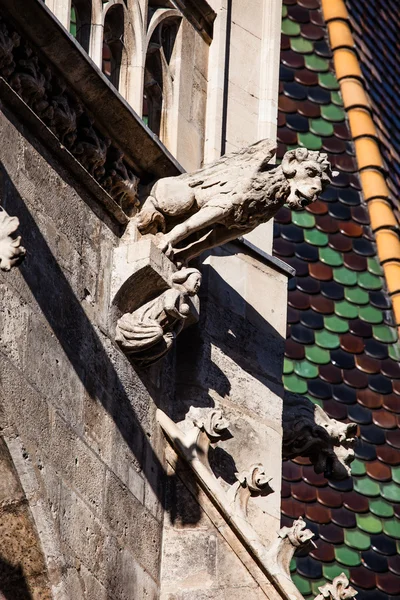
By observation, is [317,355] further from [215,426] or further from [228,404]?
[215,426]

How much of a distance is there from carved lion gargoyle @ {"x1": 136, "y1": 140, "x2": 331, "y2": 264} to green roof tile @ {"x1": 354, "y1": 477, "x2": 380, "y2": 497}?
200 inches

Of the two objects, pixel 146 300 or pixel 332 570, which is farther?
pixel 332 570

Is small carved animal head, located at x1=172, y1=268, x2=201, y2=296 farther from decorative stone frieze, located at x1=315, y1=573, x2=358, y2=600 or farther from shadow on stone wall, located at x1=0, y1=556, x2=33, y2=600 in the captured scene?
shadow on stone wall, located at x1=0, y1=556, x2=33, y2=600

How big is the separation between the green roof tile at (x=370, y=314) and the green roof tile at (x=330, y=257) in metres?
0.33

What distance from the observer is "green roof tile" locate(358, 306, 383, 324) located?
15.4 meters

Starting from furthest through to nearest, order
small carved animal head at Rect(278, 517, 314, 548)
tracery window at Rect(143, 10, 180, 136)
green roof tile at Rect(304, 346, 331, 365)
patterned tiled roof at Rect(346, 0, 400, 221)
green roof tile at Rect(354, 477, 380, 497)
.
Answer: patterned tiled roof at Rect(346, 0, 400, 221) < green roof tile at Rect(304, 346, 331, 365) < green roof tile at Rect(354, 477, 380, 497) < tracery window at Rect(143, 10, 180, 136) < small carved animal head at Rect(278, 517, 314, 548)

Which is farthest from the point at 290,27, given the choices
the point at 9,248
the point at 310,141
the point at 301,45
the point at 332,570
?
the point at 9,248

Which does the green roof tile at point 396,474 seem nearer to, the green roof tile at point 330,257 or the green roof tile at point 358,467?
the green roof tile at point 358,467

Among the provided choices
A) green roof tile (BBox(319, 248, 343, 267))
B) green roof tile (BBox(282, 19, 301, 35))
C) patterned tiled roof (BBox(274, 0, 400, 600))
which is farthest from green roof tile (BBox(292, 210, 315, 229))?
green roof tile (BBox(282, 19, 301, 35))

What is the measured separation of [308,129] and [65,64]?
7.44m

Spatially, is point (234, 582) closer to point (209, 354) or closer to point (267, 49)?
point (209, 354)

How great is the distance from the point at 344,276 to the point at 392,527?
2005 mm

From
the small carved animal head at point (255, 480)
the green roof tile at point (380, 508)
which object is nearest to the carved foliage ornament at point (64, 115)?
the small carved animal head at point (255, 480)

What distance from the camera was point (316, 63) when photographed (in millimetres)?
16812
